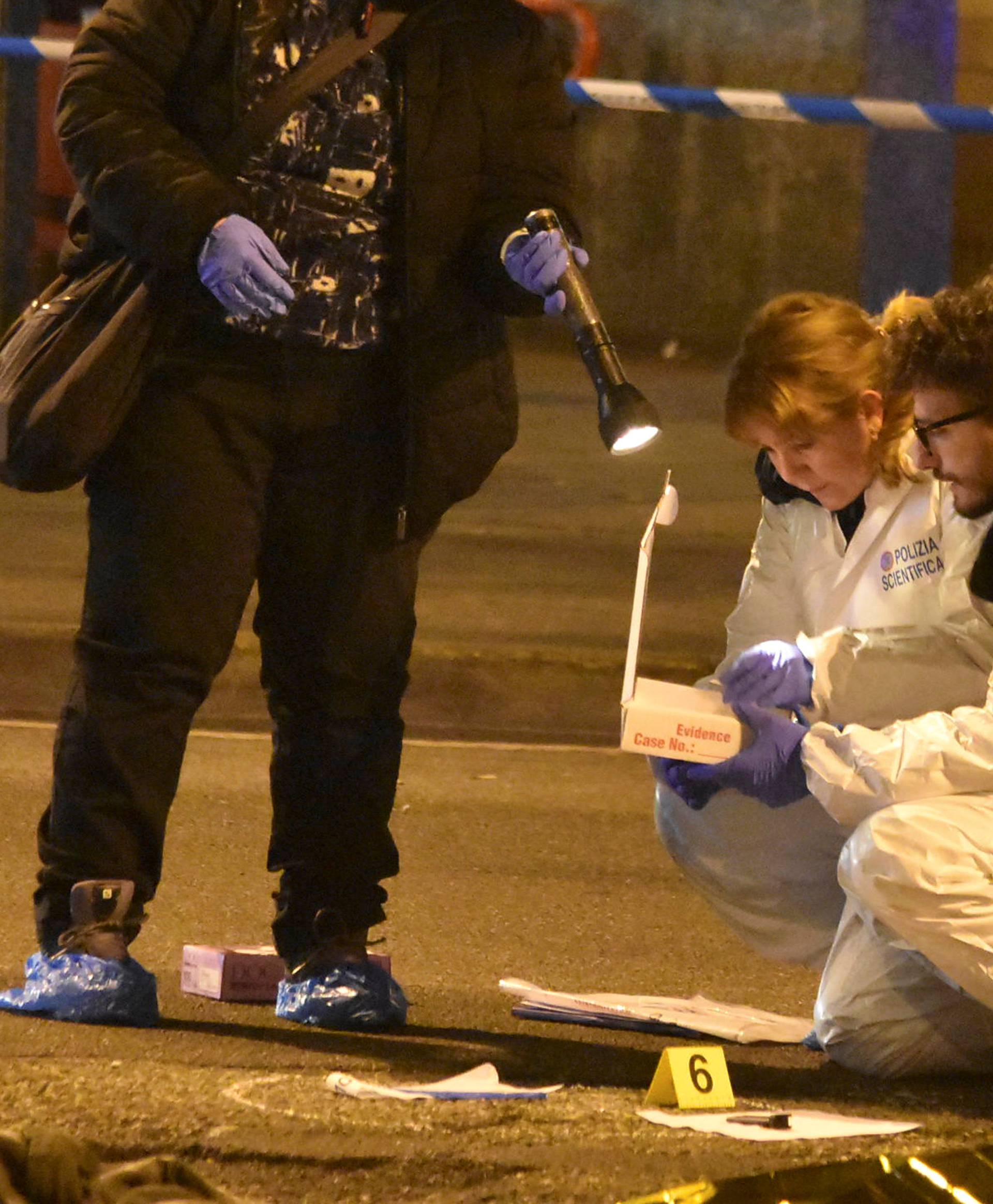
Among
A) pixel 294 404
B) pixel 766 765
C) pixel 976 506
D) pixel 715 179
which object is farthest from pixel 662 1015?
pixel 715 179

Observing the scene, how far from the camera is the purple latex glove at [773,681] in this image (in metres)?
4.05

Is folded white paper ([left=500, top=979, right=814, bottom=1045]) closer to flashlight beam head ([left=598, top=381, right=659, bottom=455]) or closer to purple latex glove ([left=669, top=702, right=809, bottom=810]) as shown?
purple latex glove ([left=669, top=702, right=809, bottom=810])

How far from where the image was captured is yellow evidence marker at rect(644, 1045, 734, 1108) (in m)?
3.59

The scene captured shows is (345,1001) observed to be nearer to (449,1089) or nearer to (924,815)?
(449,1089)

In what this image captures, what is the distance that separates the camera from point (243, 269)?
3.59 meters

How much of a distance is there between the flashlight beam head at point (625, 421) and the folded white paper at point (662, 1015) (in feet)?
3.35

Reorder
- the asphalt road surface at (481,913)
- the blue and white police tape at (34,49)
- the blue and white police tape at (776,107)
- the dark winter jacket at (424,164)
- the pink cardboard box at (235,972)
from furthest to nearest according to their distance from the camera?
the blue and white police tape at (34,49) → the blue and white police tape at (776,107) → the pink cardboard box at (235,972) → the dark winter jacket at (424,164) → the asphalt road surface at (481,913)

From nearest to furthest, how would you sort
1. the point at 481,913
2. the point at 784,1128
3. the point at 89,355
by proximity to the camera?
the point at 784,1128, the point at 89,355, the point at 481,913

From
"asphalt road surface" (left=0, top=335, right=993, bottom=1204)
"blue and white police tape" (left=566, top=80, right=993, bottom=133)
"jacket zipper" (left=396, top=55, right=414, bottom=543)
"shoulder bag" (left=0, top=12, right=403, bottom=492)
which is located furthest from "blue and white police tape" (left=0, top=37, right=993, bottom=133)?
"shoulder bag" (left=0, top=12, right=403, bottom=492)

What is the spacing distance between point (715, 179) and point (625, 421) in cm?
1205

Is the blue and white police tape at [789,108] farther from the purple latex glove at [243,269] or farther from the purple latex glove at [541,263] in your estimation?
the purple latex glove at [243,269]

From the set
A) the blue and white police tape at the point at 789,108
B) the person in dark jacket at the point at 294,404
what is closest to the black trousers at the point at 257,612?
the person in dark jacket at the point at 294,404


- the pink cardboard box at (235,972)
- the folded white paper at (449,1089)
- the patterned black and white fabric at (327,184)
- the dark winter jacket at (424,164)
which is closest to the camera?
the folded white paper at (449,1089)

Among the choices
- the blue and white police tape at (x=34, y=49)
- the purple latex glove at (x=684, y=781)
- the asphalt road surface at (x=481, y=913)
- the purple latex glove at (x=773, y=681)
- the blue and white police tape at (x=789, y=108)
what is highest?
the blue and white police tape at (x=789, y=108)
